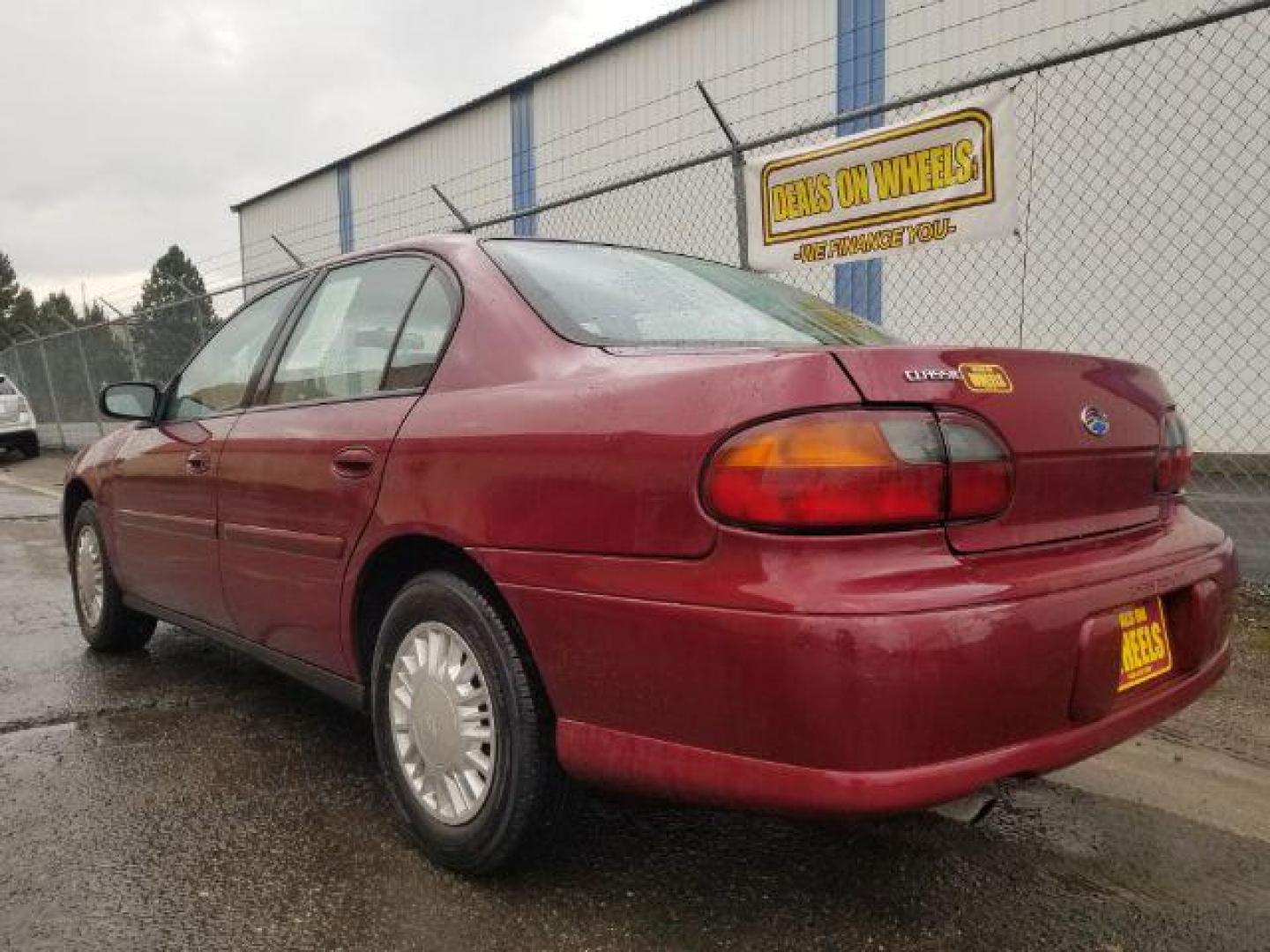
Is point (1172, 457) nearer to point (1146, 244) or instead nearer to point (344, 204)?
point (1146, 244)

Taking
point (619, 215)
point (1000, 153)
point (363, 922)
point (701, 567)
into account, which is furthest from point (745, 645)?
point (619, 215)

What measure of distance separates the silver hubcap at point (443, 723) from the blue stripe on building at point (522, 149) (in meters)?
14.3

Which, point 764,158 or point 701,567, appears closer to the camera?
point 701,567

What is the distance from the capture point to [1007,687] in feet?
5.49

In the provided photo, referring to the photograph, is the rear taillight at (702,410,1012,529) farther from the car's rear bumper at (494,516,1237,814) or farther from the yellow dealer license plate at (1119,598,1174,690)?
the yellow dealer license plate at (1119,598,1174,690)

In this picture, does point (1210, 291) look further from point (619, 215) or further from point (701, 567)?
point (701, 567)

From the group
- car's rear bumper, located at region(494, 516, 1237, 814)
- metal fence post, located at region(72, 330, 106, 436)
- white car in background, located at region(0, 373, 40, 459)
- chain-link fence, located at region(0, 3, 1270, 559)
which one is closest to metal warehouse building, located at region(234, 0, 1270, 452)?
chain-link fence, located at region(0, 3, 1270, 559)

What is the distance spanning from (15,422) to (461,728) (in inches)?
640

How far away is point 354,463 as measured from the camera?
2.50 meters

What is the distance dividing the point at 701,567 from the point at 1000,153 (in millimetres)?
3626

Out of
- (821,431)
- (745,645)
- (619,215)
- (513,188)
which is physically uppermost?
(513,188)

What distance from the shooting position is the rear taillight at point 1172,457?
7.28ft

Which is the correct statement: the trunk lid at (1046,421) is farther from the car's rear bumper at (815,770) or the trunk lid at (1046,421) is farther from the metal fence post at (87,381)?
the metal fence post at (87,381)

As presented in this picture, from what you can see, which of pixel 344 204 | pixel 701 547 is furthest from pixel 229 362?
pixel 344 204
